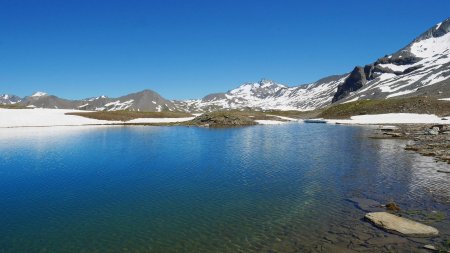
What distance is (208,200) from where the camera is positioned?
1063 inches

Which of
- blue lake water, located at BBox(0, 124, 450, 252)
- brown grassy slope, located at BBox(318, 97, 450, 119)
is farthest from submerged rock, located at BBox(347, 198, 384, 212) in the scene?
brown grassy slope, located at BBox(318, 97, 450, 119)

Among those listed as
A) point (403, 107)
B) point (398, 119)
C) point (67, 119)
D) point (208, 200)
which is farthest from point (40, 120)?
point (403, 107)

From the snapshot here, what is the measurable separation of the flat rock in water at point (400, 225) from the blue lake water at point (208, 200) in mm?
571

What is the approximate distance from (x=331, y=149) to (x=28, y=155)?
45786mm

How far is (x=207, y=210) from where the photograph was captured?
24.5 metres

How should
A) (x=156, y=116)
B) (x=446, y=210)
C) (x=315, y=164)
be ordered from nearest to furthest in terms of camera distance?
(x=446, y=210) < (x=315, y=164) < (x=156, y=116)

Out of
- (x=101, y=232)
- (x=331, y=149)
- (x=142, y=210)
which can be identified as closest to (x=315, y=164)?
(x=331, y=149)

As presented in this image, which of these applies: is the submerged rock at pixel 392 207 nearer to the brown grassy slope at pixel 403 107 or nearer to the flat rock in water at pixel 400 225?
the flat rock in water at pixel 400 225

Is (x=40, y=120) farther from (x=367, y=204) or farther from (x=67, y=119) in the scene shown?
(x=367, y=204)

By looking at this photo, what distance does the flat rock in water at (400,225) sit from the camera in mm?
19844

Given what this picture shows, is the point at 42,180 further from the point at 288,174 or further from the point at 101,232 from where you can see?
the point at 288,174

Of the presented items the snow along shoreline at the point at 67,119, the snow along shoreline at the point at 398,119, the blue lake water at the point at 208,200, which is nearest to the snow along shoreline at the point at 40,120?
the snow along shoreline at the point at 67,119

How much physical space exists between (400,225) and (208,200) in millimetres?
13060

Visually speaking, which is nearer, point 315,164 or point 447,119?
point 315,164
